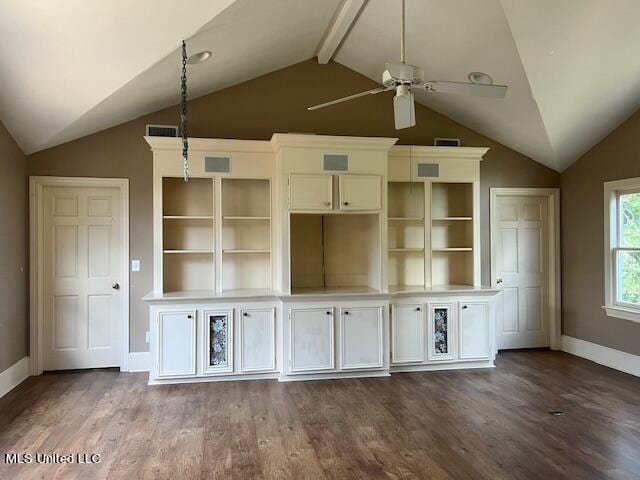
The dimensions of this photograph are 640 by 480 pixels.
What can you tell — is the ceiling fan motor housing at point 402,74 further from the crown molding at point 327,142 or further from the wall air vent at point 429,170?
the wall air vent at point 429,170

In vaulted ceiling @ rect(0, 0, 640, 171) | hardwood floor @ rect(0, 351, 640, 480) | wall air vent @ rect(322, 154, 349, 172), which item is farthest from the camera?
wall air vent @ rect(322, 154, 349, 172)

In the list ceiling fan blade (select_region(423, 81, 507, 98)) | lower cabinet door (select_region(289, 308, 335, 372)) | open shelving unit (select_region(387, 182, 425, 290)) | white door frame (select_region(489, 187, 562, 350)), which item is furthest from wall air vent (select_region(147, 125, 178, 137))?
white door frame (select_region(489, 187, 562, 350))

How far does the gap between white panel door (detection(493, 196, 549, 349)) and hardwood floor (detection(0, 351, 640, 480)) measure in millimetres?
978

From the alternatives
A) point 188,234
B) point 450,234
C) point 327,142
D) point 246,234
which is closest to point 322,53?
point 327,142

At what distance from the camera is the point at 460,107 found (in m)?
5.28

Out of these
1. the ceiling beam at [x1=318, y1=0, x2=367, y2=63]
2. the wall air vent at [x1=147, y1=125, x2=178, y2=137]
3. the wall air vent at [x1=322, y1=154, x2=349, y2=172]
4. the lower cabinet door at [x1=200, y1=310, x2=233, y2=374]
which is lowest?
the lower cabinet door at [x1=200, y1=310, x2=233, y2=374]

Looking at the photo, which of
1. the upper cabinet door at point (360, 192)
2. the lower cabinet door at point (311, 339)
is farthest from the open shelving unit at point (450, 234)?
the lower cabinet door at point (311, 339)

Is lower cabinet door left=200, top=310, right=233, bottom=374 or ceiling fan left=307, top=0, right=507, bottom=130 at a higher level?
ceiling fan left=307, top=0, right=507, bottom=130

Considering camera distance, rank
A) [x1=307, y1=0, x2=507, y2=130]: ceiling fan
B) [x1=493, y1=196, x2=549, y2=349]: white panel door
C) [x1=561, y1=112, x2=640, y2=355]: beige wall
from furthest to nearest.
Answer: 1. [x1=493, y1=196, x2=549, y2=349]: white panel door
2. [x1=561, y1=112, x2=640, y2=355]: beige wall
3. [x1=307, y1=0, x2=507, y2=130]: ceiling fan

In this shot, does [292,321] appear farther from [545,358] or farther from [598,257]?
[598,257]

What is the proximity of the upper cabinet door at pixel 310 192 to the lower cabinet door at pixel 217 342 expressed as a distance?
129 centimetres

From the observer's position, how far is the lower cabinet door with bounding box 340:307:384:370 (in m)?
4.59

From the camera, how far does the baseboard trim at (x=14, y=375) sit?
409 centimetres

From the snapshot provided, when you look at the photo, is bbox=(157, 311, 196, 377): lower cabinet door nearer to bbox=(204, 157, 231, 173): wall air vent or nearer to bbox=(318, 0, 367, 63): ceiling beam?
bbox=(204, 157, 231, 173): wall air vent
